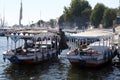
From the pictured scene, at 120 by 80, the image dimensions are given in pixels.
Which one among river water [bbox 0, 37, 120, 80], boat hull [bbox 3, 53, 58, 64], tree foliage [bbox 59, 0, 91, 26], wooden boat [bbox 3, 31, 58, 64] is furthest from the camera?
tree foliage [bbox 59, 0, 91, 26]

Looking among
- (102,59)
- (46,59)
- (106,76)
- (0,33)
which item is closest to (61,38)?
(46,59)

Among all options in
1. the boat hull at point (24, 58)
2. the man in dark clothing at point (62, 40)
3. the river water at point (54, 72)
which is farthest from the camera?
the man in dark clothing at point (62, 40)

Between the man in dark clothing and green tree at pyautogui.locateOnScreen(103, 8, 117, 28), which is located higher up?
green tree at pyautogui.locateOnScreen(103, 8, 117, 28)

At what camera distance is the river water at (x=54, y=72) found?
3794 cm

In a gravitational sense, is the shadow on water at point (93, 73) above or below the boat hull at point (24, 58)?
below

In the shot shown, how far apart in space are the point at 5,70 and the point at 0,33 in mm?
126537

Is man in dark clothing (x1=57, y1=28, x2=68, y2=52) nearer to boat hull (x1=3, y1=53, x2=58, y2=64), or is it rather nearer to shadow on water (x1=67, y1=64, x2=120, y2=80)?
boat hull (x1=3, y1=53, x2=58, y2=64)

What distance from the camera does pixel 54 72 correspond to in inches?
1625

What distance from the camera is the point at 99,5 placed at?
168m

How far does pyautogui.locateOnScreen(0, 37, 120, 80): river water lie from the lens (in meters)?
37.9

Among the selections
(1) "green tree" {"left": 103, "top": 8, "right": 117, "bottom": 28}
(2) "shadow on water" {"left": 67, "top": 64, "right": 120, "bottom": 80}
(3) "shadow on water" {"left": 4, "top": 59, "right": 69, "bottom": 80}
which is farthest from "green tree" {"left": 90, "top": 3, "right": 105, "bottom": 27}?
(2) "shadow on water" {"left": 67, "top": 64, "right": 120, "bottom": 80}

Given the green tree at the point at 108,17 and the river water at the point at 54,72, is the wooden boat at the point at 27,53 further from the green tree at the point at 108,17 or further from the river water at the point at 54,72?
the green tree at the point at 108,17

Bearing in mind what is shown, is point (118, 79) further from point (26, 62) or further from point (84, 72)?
point (26, 62)

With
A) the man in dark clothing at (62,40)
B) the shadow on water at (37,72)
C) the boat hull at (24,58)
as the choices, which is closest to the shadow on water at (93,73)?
the shadow on water at (37,72)
